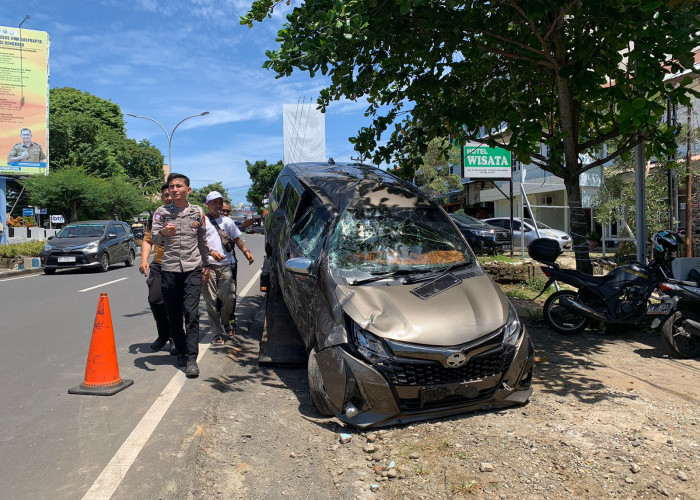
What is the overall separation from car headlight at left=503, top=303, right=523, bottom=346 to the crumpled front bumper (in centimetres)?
6

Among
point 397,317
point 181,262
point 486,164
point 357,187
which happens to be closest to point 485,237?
point 486,164

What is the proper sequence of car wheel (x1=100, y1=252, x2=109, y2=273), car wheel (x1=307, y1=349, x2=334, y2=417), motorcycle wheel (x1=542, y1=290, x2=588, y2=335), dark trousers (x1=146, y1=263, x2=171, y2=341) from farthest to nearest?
car wheel (x1=100, y1=252, x2=109, y2=273), motorcycle wheel (x1=542, y1=290, x2=588, y2=335), dark trousers (x1=146, y1=263, x2=171, y2=341), car wheel (x1=307, y1=349, x2=334, y2=417)

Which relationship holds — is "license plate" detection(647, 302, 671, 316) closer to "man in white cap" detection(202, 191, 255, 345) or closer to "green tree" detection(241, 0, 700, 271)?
"green tree" detection(241, 0, 700, 271)

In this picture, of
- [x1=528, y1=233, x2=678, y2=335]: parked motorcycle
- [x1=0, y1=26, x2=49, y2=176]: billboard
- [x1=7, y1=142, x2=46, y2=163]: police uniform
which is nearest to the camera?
[x1=528, y1=233, x2=678, y2=335]: parked motorcycle

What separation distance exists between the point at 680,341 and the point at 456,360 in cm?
330

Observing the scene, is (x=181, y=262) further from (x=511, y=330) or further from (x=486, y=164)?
(x=486, y=164)

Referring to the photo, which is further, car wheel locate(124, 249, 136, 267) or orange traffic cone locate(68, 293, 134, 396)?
car wheel locate(124, 249, 136, 267)

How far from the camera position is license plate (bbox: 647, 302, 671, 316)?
17.8 feet

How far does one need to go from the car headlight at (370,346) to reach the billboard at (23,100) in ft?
98.7

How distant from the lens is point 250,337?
6820mm

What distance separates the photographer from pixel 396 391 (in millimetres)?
3504

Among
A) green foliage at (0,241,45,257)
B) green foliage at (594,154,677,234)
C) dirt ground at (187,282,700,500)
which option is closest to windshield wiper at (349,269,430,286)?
dirt ground at (187,282,700,500)

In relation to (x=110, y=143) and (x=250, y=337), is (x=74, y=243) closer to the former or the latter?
(x=250, y=337)

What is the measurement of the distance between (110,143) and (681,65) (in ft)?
148
